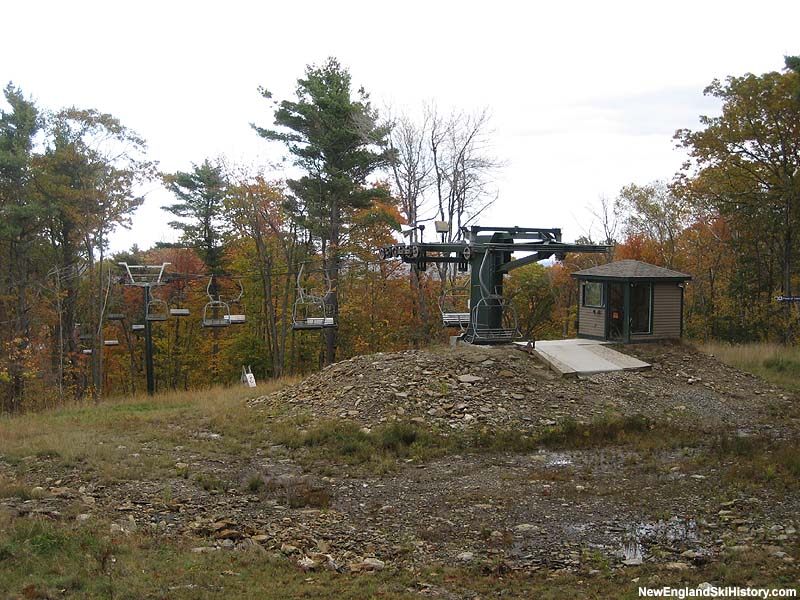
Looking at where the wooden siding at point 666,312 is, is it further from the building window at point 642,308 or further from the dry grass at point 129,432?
the dry grass at point 129,432

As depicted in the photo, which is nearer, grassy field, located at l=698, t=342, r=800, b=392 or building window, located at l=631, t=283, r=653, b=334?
grassy field, located at l=698, t=342, r=800, b=392

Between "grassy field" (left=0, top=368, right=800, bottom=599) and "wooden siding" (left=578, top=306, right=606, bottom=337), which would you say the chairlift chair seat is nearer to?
"wooden siding" (left=578, top=306, right=606, bottom=337)

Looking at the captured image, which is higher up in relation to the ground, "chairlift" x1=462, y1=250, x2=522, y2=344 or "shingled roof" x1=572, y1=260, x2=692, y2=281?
"shingled roof" x1=572, y1=260, x2=692, y2=281

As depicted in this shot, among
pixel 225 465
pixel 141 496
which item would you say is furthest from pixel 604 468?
pixel 141 496

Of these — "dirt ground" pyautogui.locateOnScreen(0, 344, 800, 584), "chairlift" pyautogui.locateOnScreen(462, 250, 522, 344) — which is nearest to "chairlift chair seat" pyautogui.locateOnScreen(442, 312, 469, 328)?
"chairlift" pyautogui.locateOnScreen(462, 250, 522, 344)

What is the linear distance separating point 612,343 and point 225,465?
11443mm

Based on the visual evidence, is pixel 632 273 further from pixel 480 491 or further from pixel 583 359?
pixel 480 491

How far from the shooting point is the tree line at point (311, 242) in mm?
26094

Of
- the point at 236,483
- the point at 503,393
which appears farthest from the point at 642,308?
the point at 236,483

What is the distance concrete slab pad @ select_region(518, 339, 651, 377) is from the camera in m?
15.8

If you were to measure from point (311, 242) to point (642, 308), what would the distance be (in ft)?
59.0

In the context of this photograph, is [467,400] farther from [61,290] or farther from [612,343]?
[61,290]

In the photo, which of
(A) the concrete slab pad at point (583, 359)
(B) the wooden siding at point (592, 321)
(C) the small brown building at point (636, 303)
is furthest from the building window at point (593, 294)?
(A) the concrete slab pad at point (583, 359)

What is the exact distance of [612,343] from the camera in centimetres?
1848
